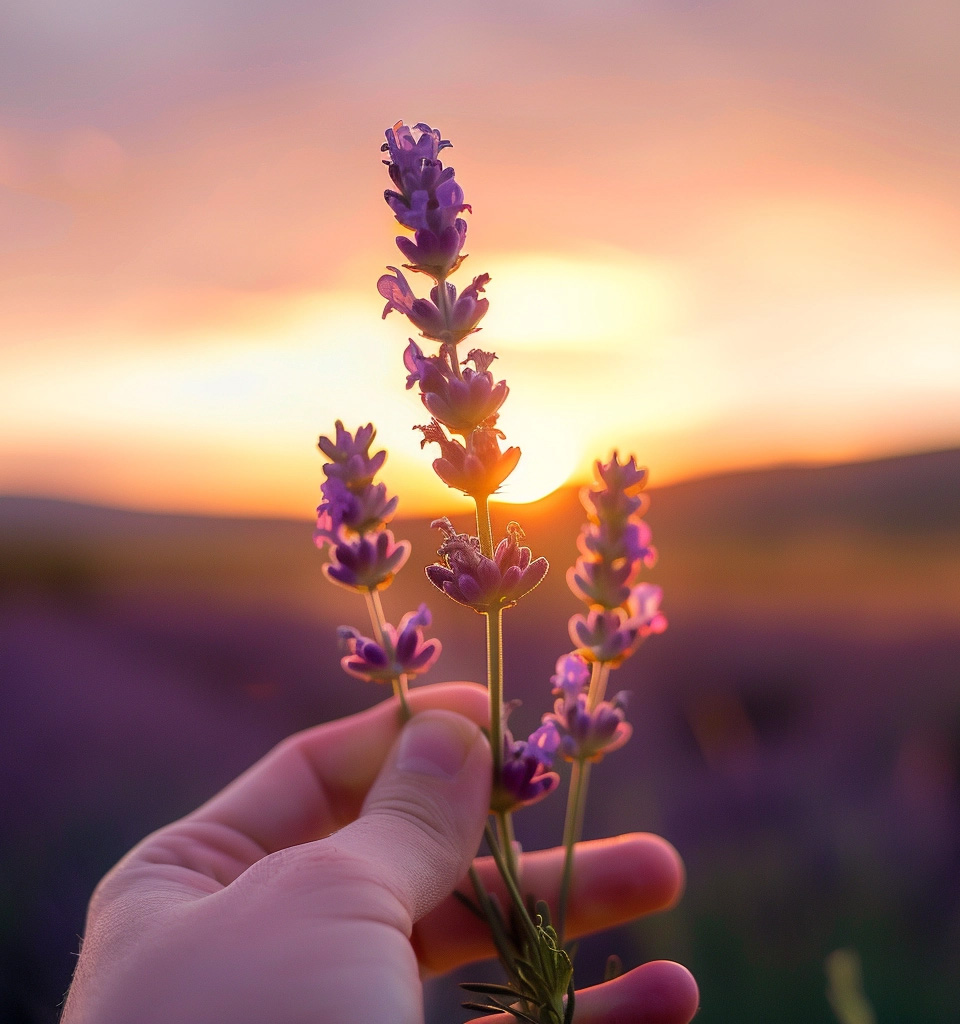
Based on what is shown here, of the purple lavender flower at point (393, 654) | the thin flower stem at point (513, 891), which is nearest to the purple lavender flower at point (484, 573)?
the purple lavender flower at point (393, 654)

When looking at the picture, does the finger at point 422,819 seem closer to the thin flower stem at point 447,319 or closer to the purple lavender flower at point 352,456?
the purple lavender flower at point 352,456

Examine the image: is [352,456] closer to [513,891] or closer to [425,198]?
[425,198]

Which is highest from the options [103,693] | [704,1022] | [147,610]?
[147,610]

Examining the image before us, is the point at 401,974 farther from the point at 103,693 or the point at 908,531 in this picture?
the point at 908,531

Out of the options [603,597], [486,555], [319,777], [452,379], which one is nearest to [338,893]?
[486,555]

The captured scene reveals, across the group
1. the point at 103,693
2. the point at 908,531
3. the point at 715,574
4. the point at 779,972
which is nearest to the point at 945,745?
the point at 779,972

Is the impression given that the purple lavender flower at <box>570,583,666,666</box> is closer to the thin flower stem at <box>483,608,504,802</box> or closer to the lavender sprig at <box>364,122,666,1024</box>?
the lavender sprig at <box>364,122,666,1024</box>
